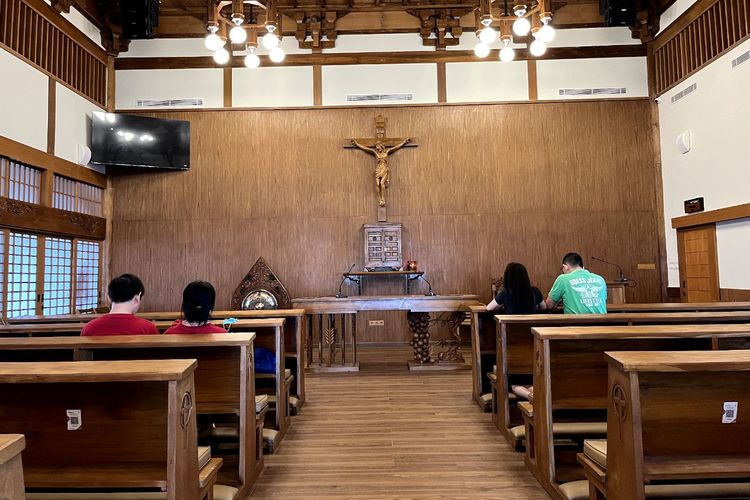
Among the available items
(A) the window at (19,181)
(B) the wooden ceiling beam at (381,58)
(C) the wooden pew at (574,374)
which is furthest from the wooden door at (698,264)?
(A) the window at (19,181)

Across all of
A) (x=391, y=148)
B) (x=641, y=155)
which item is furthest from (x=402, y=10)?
(x=641, y=155)

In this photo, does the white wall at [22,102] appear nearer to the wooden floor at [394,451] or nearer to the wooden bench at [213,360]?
the wooden bench at [213,360]

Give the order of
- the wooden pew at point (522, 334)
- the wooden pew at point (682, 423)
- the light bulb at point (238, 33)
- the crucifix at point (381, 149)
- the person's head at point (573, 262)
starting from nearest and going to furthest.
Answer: the wooden pew at point (682, 423) → the wooden pew at point (522, 334) → the person's head at point (573, 262) → the light bulb at point (238, 33) → the crucifix at point (381, 149)

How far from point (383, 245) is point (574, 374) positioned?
17.5 ft

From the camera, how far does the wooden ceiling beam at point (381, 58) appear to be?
7.80 m

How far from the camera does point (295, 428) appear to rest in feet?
11.5

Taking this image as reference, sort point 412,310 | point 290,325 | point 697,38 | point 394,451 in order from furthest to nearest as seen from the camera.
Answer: point 697,38 → point 412,310 → point 290,325 → point 394,451

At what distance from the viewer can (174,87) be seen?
7883mm

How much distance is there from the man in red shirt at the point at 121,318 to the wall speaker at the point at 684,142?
7.52m

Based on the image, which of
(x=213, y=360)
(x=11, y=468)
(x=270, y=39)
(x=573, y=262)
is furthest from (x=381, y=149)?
(x=11, y=468)

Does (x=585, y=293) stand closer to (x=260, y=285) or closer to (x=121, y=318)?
(x=121, y=318)

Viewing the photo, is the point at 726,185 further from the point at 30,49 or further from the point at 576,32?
the point at 30,49

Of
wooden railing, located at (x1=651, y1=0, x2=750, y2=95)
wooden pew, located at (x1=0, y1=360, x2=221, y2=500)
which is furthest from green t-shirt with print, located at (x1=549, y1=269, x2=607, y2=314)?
wooden railing, located at (x1=651, y1=0, x2=750, y2=95)

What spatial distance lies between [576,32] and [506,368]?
6901 millimetres
